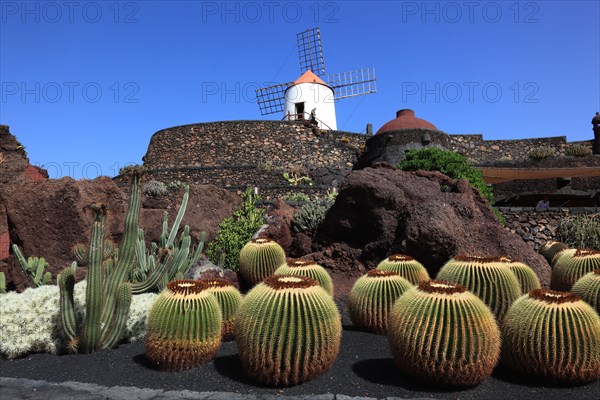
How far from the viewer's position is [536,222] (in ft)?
45.5

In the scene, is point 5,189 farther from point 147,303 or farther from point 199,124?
point 199,124

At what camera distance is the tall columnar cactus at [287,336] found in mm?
4070

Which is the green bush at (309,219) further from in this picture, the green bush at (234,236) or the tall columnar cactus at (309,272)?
the tall columnar cactus at (309,272)

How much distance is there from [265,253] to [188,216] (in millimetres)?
3454

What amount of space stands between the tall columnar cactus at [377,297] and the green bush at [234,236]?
13.9 feet

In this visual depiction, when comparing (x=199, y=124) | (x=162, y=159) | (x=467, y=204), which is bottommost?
(x=467, y=204)

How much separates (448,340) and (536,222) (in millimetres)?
11308

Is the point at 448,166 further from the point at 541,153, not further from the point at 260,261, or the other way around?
the point at 541,153

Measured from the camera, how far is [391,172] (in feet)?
28.2

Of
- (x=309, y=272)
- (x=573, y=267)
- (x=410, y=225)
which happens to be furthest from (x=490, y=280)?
(x=573, y=267)

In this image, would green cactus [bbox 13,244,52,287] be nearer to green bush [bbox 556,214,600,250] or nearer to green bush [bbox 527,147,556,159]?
green bush [bbox 556,214,600,250]

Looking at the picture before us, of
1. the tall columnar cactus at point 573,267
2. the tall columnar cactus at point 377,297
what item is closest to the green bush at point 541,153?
the tall columnar cactus at point 573,267

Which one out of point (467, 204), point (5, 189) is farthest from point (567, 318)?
point (5, 189)

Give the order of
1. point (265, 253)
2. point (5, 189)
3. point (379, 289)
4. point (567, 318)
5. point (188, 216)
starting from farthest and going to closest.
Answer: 1. point (188, 216)
2. point (5, 189)
3. point (265, 253)
4. point (379, 289)
5. point (567, 318)
